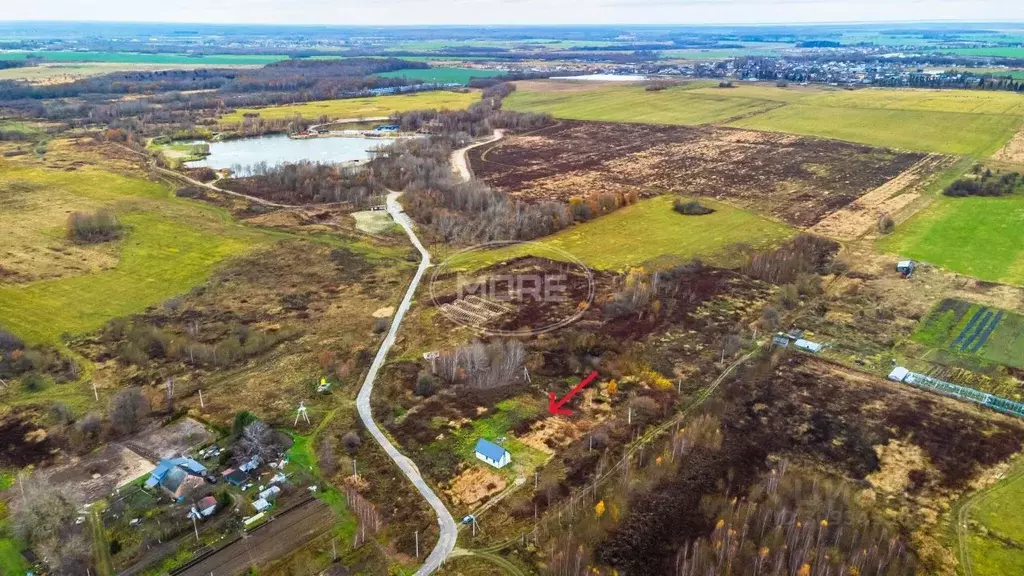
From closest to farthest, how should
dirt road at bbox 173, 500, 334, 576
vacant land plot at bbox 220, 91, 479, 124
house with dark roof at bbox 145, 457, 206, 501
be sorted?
dirt road at bbox 173, 500, 334, 576 → house with dark roof at bbox 145, 457, 206, 501 → vacant land plot at bbox 220, 91, 479, 124

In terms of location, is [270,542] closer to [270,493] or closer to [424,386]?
Answer: [270,493]

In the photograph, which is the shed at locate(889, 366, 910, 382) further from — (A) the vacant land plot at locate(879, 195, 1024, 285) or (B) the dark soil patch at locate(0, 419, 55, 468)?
(B) the dark soil patch at locate(0, 419, 55, 468)

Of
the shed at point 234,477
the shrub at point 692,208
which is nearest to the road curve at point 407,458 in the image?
the shed at point 234,477

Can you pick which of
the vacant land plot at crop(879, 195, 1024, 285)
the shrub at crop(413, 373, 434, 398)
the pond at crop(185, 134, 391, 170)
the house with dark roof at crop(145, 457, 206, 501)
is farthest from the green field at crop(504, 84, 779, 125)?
the house with dark roof at crop(145, 457, 206, 501)

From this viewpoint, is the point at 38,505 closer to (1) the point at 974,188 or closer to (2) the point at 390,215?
(2) the point at 390,215

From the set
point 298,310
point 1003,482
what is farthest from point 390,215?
point 1003,482

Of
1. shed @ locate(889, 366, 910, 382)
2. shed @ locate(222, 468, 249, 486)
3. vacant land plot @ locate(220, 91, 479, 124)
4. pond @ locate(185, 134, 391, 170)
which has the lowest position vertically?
shed @ locate(222, 468, 249, 486)
